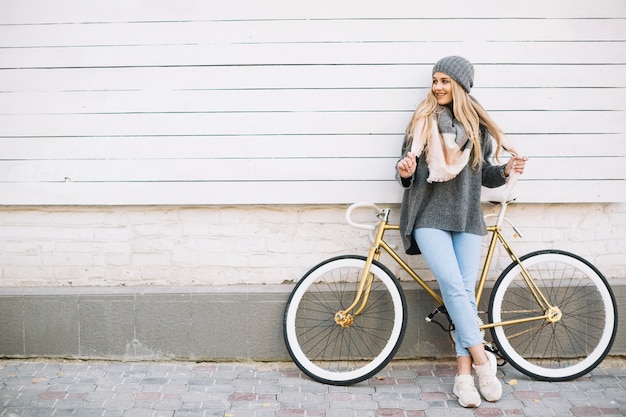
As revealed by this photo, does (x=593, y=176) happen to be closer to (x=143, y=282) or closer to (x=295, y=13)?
(x=295, y=13)

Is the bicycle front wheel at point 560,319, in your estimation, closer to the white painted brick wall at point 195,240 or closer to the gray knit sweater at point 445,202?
the white painted brick wall at point 195,240

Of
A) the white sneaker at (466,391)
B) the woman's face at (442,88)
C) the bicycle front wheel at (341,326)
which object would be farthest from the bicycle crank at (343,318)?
the woman's face at (442,88)

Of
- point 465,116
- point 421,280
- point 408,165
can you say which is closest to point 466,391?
point 421,280

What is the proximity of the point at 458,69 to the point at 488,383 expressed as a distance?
1.94 m

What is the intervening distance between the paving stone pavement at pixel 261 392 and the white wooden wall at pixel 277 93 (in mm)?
1163

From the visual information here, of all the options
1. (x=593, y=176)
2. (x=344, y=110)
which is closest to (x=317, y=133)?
(x=344, y=110)

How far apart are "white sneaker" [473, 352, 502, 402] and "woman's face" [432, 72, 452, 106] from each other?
1661 millimetres

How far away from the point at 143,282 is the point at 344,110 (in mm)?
1877

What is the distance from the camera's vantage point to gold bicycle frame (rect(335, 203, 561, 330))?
15.4ft

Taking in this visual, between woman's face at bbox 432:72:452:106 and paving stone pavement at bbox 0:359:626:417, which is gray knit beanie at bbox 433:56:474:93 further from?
paving stone pavement at bbox 0:359:626:417

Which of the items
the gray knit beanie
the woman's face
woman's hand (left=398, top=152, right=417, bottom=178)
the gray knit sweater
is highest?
the gray knit beanie

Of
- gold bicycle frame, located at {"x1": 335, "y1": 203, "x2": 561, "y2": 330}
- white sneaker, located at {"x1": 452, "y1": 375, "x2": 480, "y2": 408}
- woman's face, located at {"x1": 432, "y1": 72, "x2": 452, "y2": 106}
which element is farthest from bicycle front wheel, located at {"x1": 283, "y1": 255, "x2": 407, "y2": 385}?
woman's face, located at {"x1": 432, "y1": 72, "x2": 452, "y2": 106}

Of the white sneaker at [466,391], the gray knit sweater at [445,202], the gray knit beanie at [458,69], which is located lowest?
the white sneaker at [466,391]

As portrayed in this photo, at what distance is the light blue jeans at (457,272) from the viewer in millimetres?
4465
